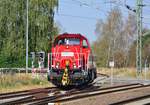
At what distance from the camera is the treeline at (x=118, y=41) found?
107931 millimetres

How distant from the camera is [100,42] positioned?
11119 centimetres

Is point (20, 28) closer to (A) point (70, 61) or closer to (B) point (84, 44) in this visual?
(B) point (84, 44)

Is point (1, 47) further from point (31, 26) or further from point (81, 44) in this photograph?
point (81, 44)

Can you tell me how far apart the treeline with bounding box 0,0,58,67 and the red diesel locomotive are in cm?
4049

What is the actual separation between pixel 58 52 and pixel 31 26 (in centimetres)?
4219

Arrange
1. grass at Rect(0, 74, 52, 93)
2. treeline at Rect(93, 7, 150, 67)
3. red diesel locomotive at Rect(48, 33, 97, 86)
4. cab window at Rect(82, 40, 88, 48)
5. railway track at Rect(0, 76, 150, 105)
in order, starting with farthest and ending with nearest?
treeline at Rect(93, 7, 150, 67), grass at Rect(0, 74, 52, 93), cab window at Rect(82, 40, 88, 48), red diesel locomotive at Rect(48, 33, 97, 86), railway track at Rect(0, 76, 150, 105)

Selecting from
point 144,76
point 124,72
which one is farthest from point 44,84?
point 124,72

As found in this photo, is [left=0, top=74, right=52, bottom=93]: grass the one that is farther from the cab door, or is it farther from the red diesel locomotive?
the cab door

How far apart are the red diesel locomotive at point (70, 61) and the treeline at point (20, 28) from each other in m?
40.5

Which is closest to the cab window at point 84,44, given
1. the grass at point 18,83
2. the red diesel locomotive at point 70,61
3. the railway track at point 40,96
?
the red diesel locomotive at point 70,61

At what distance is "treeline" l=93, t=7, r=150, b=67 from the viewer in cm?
10793

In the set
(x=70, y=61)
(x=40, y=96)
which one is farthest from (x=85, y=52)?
(x=40, y=96)

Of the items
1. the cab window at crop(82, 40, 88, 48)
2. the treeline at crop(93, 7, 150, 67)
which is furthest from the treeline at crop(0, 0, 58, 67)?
the cab window at crop(82, 40, 88, 48)

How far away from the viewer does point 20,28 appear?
2933 inches
